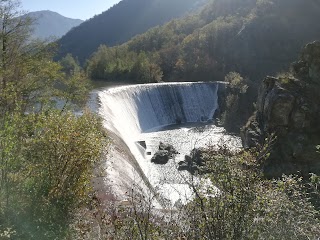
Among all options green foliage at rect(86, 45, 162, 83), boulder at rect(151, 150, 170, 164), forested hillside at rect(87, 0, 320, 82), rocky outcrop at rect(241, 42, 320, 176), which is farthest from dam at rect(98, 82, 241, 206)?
forested hillside at rect(87, 0, 320, 82)

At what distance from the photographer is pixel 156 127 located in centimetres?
4169

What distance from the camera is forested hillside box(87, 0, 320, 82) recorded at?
70625mm

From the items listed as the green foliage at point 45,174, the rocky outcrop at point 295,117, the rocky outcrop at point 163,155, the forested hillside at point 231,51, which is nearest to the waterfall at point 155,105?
the rocky outcrop at point 163,155

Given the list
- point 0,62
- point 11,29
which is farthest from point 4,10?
point 0,62

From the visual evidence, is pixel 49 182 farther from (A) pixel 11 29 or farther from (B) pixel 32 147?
(A) pixel 11 29

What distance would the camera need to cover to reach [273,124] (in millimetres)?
22172

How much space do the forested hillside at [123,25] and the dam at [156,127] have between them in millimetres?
131486

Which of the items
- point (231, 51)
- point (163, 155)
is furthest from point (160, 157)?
point (231, 51)

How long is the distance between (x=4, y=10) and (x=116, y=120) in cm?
1375

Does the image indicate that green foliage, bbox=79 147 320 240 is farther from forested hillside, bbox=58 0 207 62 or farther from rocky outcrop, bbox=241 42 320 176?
forested hillside, bbox=58 0 207 62

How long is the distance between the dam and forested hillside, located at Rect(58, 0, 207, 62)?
431ft

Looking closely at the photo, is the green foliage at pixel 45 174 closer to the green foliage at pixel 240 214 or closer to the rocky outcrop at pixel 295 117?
the green foliage at pixel 240 214

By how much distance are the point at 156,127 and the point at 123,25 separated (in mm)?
156225

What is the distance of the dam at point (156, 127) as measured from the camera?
21327 mm
